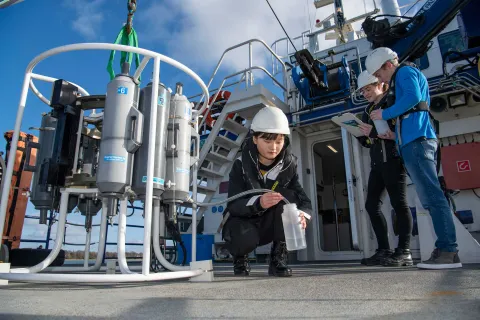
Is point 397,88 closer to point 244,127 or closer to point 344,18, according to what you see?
point 244,127

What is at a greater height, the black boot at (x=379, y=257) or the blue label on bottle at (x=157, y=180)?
the blue label on bottle at (x=157, y=180)

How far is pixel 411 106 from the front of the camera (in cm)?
253

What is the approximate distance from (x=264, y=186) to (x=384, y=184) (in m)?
1.31

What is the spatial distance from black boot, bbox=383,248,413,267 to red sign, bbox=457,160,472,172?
298 centimetres

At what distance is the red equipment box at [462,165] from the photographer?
488cm

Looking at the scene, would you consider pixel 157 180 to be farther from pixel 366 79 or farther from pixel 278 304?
pixel 366 79

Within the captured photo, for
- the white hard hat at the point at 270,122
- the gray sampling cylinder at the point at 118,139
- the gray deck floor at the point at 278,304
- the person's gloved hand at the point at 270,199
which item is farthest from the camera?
the white hard hat at the point at 270,122

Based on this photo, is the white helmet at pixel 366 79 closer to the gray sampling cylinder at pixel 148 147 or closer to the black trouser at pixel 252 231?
the black trouser at pixel 252 231

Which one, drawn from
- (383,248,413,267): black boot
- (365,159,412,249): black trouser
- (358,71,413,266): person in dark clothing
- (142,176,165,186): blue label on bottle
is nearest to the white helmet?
(358,71,413,266): person in dark clothing

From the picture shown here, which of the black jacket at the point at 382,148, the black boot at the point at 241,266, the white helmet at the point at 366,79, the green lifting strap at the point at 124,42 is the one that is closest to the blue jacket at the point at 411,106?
the black jacket at the point at 382,148

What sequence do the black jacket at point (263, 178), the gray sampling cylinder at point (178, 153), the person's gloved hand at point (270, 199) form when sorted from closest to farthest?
the person's gloved hand at point (270, 199), the gray sampling cylinder at point (178, 153), the black jacket at point (263, 178)

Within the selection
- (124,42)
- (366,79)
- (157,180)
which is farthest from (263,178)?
(124,42)

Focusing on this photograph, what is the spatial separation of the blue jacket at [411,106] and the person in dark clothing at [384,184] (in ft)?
0.89

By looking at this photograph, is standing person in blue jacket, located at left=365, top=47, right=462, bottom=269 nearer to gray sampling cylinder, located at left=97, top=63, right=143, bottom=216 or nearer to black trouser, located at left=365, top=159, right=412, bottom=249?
black trouser, located at left=365, top=159, right=412, bottom=249
